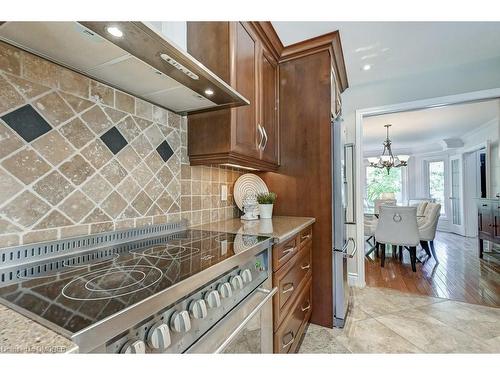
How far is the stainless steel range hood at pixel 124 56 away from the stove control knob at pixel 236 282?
31.6 inches

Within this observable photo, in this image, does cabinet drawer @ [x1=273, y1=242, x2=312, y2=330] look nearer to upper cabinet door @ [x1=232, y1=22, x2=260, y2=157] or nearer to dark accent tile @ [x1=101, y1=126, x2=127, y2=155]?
upper cabinet door @ [x1=232, y1=22, x2=260, y2=157]

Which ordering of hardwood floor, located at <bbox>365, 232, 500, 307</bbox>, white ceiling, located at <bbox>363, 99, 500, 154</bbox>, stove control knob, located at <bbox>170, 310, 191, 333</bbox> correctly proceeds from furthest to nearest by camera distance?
white ceiling, located at <bbox>363, 99, 500, 154</bbox> < hardwood floor, located at <bbox>365, 232, 500, 307</bbox> < stove control knob, located at <bbox>170, 310, 191, 333</bbox>

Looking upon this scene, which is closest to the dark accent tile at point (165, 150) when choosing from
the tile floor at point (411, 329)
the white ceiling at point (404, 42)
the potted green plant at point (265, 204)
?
the potted green plant at point (265, 204)

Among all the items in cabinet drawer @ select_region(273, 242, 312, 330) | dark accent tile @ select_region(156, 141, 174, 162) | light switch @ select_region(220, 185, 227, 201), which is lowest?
cabinet drawer @ select_region(273, 242, 312, 330)

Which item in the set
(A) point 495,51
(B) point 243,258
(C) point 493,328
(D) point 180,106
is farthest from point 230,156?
(A) point 495,51

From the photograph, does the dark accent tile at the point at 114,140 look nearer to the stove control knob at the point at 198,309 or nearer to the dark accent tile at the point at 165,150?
the dark accent tile at the point at 165,150

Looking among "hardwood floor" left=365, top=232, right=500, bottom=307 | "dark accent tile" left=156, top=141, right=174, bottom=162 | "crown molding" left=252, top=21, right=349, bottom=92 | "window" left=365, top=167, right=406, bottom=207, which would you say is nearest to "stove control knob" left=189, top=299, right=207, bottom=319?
"dark accent tile" left=156, top=141, right=174, bottom=162

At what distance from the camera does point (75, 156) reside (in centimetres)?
93

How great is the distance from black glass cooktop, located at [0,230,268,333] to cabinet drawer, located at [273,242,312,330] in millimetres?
280

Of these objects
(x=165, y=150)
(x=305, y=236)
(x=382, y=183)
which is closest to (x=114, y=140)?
(x=165, y=150)

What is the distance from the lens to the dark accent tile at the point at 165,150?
1.30 meters

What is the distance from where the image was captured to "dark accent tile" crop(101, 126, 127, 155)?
1041 millimetres

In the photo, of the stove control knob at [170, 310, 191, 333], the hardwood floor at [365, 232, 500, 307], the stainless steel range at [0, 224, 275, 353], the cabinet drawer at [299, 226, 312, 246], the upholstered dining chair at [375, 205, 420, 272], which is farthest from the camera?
the upholstered dining chair at [375, 205, 420, 272]

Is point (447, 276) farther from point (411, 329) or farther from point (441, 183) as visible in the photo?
point (441, 183)
